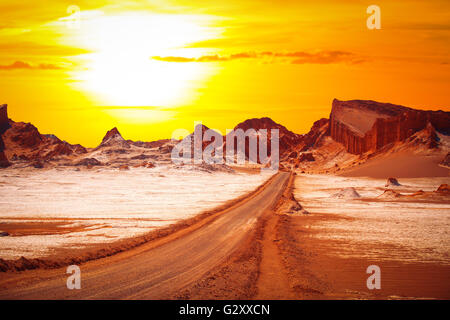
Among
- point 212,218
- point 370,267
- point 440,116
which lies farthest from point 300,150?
point 370,267

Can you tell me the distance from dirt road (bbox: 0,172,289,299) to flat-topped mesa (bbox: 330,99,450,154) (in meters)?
104

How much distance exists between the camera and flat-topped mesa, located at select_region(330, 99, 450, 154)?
114 meters

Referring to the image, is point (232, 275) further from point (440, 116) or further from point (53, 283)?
point (440, 116)

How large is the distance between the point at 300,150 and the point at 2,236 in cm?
17773

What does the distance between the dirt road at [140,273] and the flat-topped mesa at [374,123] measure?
10422 centimetres

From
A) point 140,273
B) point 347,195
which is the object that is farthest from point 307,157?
point 140,273

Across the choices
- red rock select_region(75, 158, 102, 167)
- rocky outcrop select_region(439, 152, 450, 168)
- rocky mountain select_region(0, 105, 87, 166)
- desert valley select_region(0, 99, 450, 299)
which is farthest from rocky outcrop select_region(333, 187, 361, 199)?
rocky mountain select_region(0, 105, 87, 166)

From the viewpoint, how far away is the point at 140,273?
14.1 meters

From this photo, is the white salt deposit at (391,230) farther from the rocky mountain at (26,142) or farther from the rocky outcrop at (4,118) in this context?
the rocky outcrop at (4,118)

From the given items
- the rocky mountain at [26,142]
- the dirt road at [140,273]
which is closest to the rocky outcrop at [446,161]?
the dirt road at [140,273]

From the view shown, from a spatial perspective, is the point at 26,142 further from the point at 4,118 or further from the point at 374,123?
the point at 374,123

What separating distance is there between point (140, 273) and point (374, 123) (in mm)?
125265
